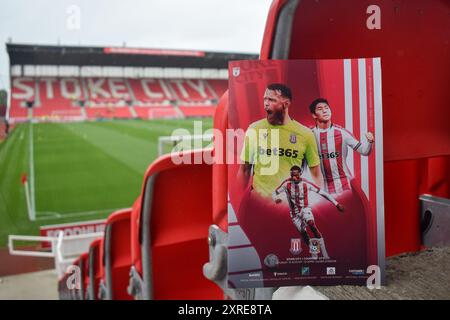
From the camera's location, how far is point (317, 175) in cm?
66

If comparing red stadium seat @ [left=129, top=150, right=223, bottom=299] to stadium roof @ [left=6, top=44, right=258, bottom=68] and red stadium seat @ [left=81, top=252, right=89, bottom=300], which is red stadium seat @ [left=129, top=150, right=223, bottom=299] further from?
stadium roof @ [left=6, top=44, right=258, bottom=68]

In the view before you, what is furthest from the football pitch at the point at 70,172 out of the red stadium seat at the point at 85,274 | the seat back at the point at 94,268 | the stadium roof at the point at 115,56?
the stadium roof at the point at 115,56

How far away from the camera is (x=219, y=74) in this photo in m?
23.5

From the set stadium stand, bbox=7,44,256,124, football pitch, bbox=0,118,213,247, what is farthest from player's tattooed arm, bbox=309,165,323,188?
stadium stand, bbox=7,44,256,124

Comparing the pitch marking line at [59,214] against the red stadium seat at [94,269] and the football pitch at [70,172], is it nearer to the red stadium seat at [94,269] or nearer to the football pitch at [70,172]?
the football pitch at [70,172]

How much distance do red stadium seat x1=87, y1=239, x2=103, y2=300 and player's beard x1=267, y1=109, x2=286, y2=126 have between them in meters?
1.63

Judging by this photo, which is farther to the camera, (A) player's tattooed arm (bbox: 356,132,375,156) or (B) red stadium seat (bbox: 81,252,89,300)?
(B) red stadium seat (bbox: 81,252,89,300)

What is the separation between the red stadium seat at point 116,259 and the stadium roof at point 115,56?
14647mm

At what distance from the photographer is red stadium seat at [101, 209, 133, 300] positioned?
165 centimetres

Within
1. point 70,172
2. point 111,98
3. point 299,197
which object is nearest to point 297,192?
point 299,197

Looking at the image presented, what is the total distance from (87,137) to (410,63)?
571 inches

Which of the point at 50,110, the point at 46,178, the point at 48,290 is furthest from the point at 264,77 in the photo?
the point at 50,110

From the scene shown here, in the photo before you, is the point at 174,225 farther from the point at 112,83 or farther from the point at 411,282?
the point at 112,83

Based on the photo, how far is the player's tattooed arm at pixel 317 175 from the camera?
66 centimetres
